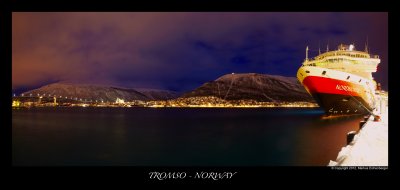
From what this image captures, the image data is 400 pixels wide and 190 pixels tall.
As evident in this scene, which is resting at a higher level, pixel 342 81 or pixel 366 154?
pixel 342 81

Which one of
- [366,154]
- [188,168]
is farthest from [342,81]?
[188,168]

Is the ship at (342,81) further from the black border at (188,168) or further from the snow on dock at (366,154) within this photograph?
the black border at (188,168)

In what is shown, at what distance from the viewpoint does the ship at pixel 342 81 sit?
24.2m

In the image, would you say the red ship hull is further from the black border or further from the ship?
the black border

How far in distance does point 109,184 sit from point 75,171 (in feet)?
2.36

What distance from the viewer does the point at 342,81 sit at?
24.1m

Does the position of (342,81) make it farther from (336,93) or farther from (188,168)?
(188,168)

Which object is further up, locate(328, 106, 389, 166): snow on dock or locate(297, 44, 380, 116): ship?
locate(297, 44, 380, 116): ship

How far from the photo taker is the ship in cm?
2423

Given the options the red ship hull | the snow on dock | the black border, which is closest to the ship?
the red ship hull
